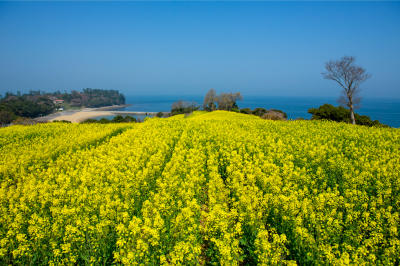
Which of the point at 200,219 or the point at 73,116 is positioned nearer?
the point at 200,219

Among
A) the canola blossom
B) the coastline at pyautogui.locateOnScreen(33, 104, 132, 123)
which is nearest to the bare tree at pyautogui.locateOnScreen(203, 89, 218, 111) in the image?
the coastline at pyautogui.locateOnScreen(33, 104, 132, 123)

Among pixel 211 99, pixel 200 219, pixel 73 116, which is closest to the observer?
pixel 200 219

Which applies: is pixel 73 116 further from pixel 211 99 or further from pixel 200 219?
pixel 200 219

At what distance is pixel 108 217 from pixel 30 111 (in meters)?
126

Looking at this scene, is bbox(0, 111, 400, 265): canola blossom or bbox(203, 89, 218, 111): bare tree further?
bbox(203, 89, 218, 111): bare tree

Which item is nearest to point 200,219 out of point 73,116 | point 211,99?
point 211,99

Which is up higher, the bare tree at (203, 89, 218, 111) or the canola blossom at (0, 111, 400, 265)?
the bare tree at (203, 89, 218, 111)

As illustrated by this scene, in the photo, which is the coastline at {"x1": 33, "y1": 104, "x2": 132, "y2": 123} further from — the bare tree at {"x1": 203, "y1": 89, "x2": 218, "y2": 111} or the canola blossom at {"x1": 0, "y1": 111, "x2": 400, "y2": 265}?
the canola blossom at {"x1": 0, "y1": 111, "x2": 400, "y2": 265}

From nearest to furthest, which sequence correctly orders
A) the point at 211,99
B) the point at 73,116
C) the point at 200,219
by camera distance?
1. the point at 200,219
2. the point at 211,99
3. the point at 73,116

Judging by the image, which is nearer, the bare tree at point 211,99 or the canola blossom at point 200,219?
the canola blossom at point 200,219

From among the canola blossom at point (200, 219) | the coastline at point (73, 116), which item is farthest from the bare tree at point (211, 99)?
the canola blossom at point (200, 219)

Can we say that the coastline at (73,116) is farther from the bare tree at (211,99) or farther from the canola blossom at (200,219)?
the canola blossom at (200,219)

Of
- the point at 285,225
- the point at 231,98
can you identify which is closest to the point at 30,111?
the point at 231,98

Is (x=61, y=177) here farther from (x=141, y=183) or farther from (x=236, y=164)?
(x=236, y=164)
